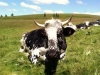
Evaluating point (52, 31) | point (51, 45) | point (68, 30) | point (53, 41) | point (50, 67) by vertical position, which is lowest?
point (50, 67)

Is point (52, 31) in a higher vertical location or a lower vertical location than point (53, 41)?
higher

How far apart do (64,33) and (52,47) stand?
258 centimetres

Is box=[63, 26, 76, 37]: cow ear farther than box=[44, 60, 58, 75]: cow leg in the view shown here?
Yes

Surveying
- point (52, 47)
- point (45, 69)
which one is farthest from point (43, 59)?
point (52, 47)

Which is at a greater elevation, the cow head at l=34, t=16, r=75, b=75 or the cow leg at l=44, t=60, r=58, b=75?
the cow head at l=34, t=16, r=75, b=75

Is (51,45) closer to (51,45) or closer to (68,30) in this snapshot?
(51,45)

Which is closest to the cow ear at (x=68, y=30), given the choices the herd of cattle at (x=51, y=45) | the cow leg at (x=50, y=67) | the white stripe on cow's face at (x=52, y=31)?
the herd of cattle at (x=51, y=45)

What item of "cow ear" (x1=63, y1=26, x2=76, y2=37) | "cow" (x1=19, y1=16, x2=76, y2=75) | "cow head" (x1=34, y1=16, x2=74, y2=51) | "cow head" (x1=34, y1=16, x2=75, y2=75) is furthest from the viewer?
"cow ear" (x1=63, y1=26, x2=76, y2=37)

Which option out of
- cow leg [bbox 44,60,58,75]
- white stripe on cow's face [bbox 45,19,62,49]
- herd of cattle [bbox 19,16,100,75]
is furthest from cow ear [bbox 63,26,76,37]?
cow leg [bbox 44,60,58,75]

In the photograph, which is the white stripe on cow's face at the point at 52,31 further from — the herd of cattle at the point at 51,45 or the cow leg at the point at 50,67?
the cow leg at the point at 50,67

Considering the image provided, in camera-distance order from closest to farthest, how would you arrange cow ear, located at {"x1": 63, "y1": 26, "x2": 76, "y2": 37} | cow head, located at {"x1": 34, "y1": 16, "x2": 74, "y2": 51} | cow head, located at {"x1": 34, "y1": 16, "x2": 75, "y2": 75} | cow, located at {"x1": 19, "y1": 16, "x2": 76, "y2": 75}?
cow head, located at {"x1": 34, "y1": 16, "x2": 75, "y2": 75} < cow, located at {"x1": 19, "y1": 16, "x2": 76, "y2": 75} < cow head, located at {"x1": 34, "y1": 16, "x2": 74, "y2": 51} < cow ear, located at {"x1": 63, "y1": 26, "x2": 76, "y2": 37}

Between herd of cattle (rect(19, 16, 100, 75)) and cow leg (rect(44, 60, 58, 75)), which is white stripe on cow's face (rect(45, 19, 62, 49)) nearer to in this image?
herd of cattle (rect(19, 16, 100, 75))

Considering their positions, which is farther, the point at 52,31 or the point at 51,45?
the point at 52,31

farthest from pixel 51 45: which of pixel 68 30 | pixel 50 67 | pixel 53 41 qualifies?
pixel 68 30
